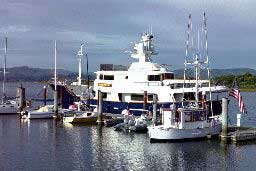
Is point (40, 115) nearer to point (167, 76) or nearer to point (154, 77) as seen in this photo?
point (154, 77)

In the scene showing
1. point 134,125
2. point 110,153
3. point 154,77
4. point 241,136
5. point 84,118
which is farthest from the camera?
point 154,77

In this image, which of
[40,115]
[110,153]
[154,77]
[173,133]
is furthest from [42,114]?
[110,153]

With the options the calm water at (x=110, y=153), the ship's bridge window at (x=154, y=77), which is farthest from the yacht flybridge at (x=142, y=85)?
the calm water at (x=110, y=153)

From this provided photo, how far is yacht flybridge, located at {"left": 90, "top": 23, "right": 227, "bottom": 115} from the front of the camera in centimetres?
6550

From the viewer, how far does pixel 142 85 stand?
69.2 metres

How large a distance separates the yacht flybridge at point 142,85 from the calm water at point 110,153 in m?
10.5

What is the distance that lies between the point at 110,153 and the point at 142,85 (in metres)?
24.7

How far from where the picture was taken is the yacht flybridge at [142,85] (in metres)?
65.5

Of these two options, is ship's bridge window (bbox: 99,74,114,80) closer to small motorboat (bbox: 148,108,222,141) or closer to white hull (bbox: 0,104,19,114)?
white hull (bbox: 0,104,19,114)

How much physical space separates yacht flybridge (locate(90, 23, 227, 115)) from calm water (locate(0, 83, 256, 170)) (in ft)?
34.4

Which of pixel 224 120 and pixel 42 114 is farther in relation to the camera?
pixel 42 114

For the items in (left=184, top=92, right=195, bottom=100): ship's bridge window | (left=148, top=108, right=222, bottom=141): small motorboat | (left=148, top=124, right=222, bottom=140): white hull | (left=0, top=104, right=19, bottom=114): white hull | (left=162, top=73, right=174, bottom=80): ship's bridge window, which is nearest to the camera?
(left=148, top=124, right=222, bottom=140): white hull

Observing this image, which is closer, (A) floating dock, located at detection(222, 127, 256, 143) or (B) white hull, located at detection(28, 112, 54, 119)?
(A) floating dock, located at detection(222, 127, 256, 143)

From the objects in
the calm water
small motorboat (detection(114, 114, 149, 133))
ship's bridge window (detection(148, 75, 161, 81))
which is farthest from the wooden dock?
ship's bridge window (detection(148, 75, 161, 81))
